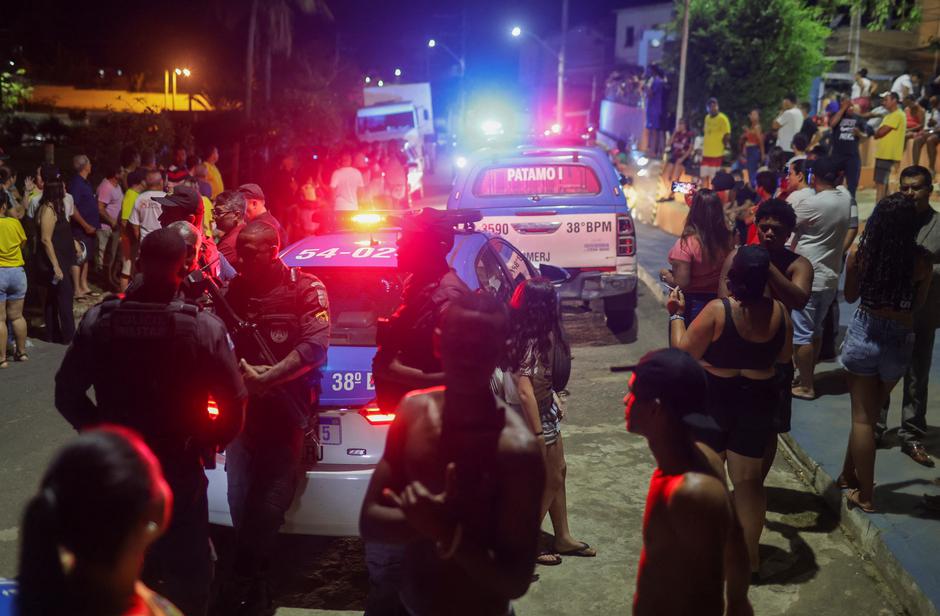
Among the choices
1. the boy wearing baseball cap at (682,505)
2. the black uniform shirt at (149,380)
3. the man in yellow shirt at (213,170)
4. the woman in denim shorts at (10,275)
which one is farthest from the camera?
the man in yellow shirt at (213,170)

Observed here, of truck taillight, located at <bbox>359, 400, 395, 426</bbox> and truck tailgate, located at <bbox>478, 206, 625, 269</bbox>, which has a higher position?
truck tailgate, located at <bbox>478, 206, 625, 269</bbox>

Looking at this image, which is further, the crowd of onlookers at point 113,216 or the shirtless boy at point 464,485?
the crowd of onlookers at point 113,216

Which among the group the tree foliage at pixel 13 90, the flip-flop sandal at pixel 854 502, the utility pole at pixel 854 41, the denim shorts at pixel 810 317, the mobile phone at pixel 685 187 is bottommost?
the flip-flop sandal at pixel 854 502

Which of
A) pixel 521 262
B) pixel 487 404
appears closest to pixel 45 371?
pixel 521 262

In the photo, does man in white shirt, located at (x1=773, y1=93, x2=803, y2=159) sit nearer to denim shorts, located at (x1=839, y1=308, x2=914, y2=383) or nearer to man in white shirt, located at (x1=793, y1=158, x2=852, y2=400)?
man in white shirt, located at (x1=793, y1=158, x2=852, y2=400)

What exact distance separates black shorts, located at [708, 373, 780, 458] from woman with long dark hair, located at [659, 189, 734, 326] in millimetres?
2270

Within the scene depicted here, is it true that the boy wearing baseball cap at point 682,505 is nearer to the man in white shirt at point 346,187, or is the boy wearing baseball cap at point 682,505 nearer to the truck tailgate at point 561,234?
the truck tailgate at point 561,234

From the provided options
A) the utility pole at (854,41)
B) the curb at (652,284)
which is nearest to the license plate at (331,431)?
the curb at (652,284)

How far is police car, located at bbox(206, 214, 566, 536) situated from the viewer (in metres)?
4.62

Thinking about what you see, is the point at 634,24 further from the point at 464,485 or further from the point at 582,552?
the point at 464,485

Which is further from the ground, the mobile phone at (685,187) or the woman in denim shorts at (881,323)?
the mobile phone at (685,187)

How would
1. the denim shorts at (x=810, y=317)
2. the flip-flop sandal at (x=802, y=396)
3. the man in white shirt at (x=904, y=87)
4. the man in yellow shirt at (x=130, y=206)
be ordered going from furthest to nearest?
the man in white shirt at (x=904, y=87), the man in yellow shirt at (x=130, y=206), the flip-flop sandal at (x=802, y=396), the denim shorts at (x=810, y=317)

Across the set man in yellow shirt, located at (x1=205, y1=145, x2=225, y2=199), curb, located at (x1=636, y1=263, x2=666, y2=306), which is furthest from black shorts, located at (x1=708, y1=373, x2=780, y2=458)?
man in yellow shirt, located at (x1=205, y1=145, x2=225, y2=199)

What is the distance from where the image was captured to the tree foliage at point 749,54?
27547 millimetres
